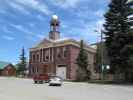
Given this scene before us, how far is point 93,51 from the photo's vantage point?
6681 cm

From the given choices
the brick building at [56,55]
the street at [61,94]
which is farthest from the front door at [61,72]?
the street at [61,94]

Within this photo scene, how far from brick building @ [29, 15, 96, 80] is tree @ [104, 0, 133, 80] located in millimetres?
17300

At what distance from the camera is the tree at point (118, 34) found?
42.6 m

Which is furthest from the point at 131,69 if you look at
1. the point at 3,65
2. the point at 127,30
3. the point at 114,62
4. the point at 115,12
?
the point at 3,65

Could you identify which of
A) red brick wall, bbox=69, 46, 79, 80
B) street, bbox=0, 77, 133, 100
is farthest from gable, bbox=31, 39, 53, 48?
street, bbox=0, 77, 133, 100

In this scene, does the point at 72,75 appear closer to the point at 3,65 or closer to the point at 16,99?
the point at 16,99

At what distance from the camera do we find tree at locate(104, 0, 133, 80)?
1675 inches

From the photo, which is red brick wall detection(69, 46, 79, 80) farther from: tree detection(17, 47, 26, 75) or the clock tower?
tree detection(17, 47, 26, 75)

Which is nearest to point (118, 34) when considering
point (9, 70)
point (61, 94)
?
point (61, 94)

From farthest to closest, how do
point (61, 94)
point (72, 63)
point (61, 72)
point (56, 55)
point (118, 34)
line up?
1. point (56, 55)
2. point (61, 72)
3. point (72, 63)
4. point (118, 34)
5. point (61, 94)

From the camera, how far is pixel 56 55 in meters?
65.5

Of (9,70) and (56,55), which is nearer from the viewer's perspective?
(56,55)

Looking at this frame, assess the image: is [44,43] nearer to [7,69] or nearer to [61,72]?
[61,72]

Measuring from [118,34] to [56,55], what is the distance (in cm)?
2478
